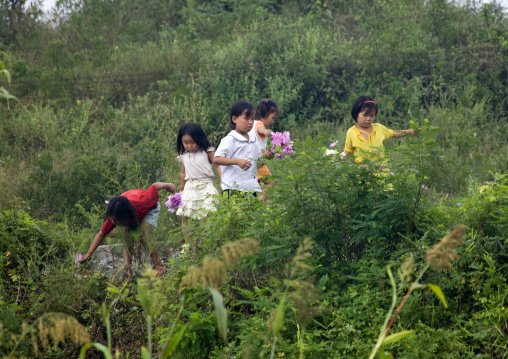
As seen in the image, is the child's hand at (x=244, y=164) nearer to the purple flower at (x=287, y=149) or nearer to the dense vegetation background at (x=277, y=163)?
the purple flower at (x=287, y=149)

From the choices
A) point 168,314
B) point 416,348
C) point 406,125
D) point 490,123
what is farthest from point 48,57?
point 416,348

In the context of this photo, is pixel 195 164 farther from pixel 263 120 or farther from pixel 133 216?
pixel 263 120

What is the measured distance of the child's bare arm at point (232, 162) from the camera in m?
5.50

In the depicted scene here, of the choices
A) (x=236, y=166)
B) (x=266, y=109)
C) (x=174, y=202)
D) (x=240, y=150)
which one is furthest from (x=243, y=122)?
(x=174, y=202)

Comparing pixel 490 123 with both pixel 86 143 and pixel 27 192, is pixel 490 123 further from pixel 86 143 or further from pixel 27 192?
pixel 27 192

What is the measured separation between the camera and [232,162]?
221 inches

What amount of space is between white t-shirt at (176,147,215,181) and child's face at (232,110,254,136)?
1.31 feet

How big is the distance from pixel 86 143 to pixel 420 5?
26.5 feet

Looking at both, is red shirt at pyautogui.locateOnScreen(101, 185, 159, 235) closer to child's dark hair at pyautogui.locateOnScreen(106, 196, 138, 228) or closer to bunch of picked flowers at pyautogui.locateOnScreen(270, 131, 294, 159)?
child's dark hair at pyautogui.locateOnScreen(106, 196, 138, 228)

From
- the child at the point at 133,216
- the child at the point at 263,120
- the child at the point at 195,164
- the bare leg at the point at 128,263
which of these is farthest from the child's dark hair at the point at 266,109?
the bare leg at the point at 128,263

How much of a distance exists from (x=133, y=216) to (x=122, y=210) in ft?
0.46

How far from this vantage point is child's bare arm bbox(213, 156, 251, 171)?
18.0ft

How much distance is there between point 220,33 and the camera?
13945 mm

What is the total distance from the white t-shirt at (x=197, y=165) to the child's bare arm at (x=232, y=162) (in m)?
0.17
